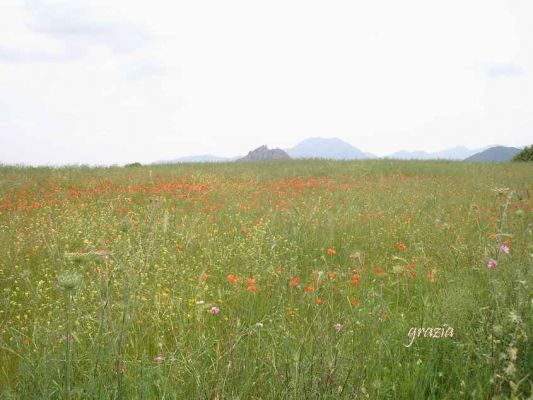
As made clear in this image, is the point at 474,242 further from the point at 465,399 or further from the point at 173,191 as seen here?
the point at 173,191

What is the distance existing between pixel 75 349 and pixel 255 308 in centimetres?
122

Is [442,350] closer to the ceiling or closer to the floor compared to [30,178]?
closer to the floor

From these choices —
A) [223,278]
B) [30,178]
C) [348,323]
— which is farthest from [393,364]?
[30,178]

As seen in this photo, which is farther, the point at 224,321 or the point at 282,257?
the point at 282,257

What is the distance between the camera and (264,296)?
10.0ft

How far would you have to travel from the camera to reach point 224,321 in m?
2.85

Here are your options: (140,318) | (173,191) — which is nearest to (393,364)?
(140,318)

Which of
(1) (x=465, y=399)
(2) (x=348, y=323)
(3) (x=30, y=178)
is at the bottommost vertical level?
(1) (x=465, y=399)

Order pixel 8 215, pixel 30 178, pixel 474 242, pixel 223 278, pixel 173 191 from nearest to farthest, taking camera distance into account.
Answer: pixel 223 278, pixel 474 242, pixel 8 215, pixel 173 191, pixel 30 178

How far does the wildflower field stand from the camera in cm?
180

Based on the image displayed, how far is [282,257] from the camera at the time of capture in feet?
14.0

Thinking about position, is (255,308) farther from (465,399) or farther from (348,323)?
(465,399)

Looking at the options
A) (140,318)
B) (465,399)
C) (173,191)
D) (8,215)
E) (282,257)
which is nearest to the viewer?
(465,399)

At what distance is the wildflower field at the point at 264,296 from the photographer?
1803 mm
